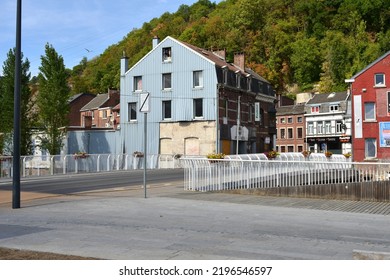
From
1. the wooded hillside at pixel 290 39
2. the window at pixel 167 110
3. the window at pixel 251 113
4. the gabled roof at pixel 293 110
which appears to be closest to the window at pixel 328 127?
the gabled roof at pixel 293 110

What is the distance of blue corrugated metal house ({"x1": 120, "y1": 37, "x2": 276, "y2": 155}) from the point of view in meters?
45.4

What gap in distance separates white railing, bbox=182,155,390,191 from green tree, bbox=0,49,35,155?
30.1m

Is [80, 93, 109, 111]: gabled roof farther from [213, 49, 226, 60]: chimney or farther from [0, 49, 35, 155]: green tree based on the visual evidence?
[0, 49, 35, 155]: green tree

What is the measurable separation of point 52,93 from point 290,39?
7193 centimetres

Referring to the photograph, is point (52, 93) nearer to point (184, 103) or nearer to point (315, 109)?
point (184, 103)

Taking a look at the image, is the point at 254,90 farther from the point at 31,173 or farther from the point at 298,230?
the point at 298,230

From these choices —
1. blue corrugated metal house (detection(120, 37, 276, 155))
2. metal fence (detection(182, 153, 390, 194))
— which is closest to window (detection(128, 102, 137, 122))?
blue corrugated metal house (detection(120, 37, 276, 155))

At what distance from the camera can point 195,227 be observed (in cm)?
945

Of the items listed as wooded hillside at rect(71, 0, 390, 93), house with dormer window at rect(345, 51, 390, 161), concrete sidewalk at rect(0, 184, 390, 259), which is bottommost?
concrete sidewalk at rect(0, 184, 390, 259)

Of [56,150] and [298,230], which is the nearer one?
[298,230]

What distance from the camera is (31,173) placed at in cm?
3189

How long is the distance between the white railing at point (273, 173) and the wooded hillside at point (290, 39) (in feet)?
241

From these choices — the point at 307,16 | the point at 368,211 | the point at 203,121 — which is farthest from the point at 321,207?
the point at 307,16

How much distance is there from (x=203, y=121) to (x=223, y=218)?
3482cm
